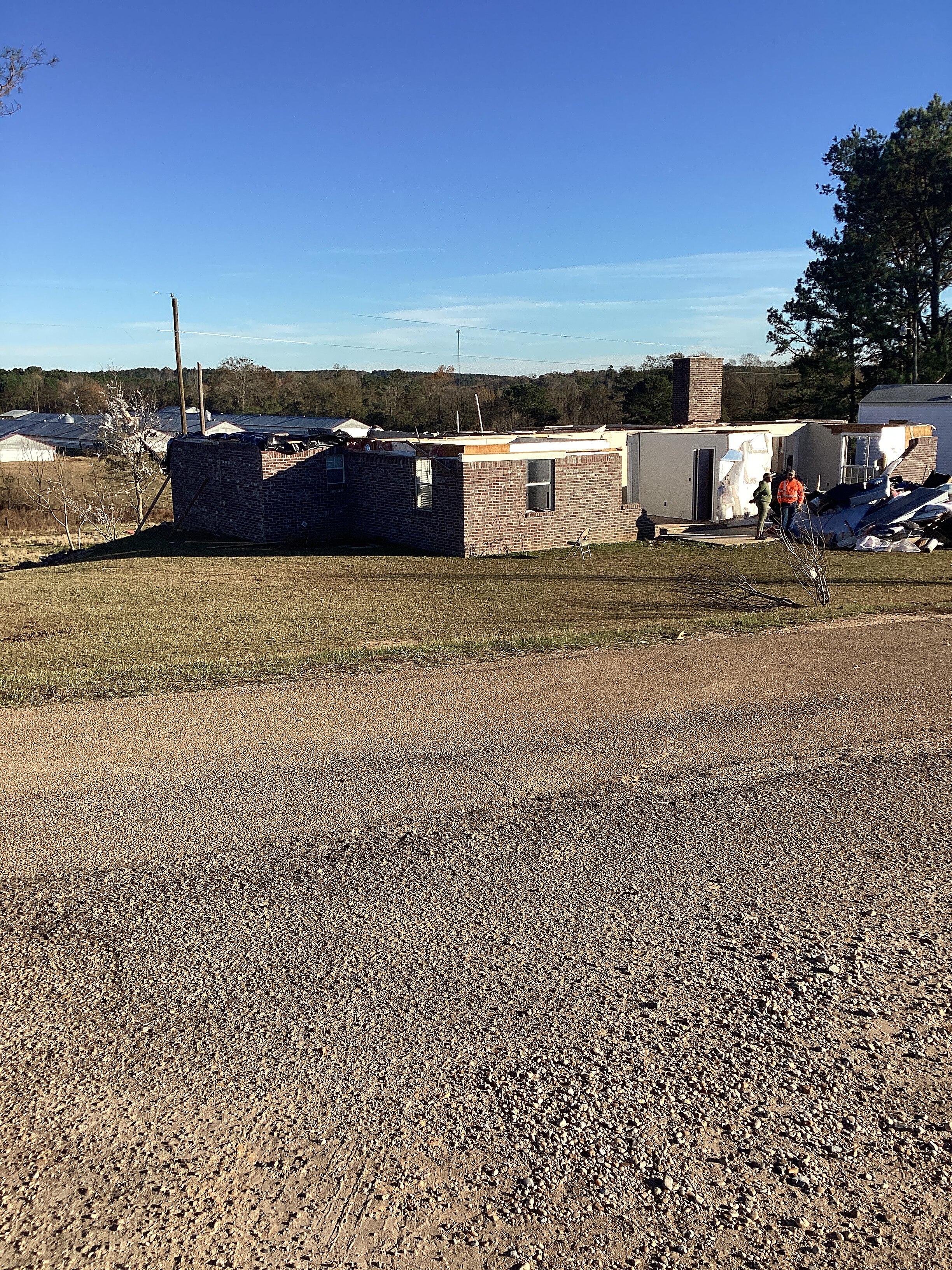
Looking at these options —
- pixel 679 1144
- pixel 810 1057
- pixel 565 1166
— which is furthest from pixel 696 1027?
pixel 565 1166

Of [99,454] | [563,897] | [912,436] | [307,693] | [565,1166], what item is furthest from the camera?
[99,454]

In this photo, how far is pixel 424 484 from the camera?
2159cm

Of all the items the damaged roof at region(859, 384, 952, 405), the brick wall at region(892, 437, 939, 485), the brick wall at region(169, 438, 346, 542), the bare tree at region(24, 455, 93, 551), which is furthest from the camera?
the damaged roof at region(859, 384, 952, 405)

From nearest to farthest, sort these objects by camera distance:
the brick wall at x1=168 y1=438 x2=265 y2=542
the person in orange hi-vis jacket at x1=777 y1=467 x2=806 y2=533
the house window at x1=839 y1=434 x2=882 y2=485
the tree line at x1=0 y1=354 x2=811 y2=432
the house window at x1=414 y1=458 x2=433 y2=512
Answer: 1. the house window at x1=414 y1=458 x2=433 y2=512
2. the person in orange hi-vis jacket at x1=777 y1=467 x2=806 y2=533
3. the brick wall at x1=168 y1=438 x2=265 y2=542
4. the house window at x1=839 y1=434 x2=882 y2=485
5. the tree line at x1=0 y1=354 x2=811 y2=432

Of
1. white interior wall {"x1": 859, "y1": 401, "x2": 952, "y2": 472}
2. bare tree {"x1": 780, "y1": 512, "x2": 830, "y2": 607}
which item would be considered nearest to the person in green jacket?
bare tree {"x1": 780, "y1": 512, "x2": 830, "y2": 607}

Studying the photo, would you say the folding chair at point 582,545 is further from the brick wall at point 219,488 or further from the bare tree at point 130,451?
the bare tree at point 130,451

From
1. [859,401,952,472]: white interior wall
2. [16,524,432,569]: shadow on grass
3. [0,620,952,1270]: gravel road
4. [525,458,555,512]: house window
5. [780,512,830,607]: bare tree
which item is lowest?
[16,524,432,569]: shadow on grass

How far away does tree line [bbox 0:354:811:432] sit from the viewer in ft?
172

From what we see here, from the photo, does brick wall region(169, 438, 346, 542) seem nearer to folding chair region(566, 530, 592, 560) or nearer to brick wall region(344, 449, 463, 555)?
brick wall region(344, 449, 463, 555)

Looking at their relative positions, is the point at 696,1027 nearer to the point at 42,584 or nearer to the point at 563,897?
the point at 563,897

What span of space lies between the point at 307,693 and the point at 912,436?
23210 millimetres

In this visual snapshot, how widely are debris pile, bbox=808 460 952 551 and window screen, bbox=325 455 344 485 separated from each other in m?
10.6

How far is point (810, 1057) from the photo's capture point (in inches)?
157

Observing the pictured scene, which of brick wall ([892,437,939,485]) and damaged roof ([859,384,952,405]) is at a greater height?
damaged roof ([859,384,952,405])
